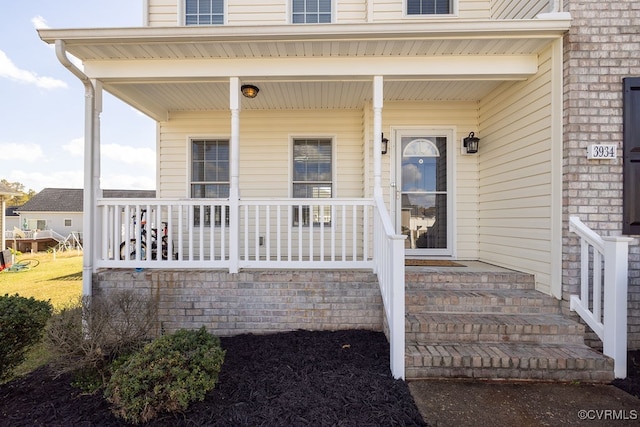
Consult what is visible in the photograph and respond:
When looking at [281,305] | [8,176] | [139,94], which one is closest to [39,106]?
[139,94]

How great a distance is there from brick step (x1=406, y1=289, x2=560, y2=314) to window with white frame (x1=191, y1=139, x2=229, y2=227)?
334 centimetres

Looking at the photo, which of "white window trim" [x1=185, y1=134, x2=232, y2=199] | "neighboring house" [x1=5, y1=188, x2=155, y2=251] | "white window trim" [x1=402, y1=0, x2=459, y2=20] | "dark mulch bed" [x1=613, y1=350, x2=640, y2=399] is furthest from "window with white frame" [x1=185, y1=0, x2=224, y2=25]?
"neighboring house" [x1=5, y1=188, x2=155, y2=251]

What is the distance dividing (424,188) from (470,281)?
169 cm

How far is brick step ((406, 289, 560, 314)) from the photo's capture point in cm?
313

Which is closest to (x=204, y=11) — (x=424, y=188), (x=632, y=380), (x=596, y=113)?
(x=424, y=188)

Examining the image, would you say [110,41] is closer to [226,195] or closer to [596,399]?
[226,195]

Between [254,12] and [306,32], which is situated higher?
[254,12]

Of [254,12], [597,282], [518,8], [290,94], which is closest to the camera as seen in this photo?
[597,282]

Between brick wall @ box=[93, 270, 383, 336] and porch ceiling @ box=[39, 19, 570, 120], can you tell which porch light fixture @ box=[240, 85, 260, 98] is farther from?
brick wall @ box=[93, 270, 383, 336]

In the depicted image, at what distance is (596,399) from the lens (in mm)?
2285

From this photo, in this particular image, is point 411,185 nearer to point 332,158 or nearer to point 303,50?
point 332,158

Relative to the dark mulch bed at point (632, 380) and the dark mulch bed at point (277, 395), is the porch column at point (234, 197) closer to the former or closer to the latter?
the dark mulch bed at point (277, 395)

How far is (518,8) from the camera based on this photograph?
4.09m

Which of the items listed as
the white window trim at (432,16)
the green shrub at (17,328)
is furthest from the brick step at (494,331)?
the white window trim at (432,16)
